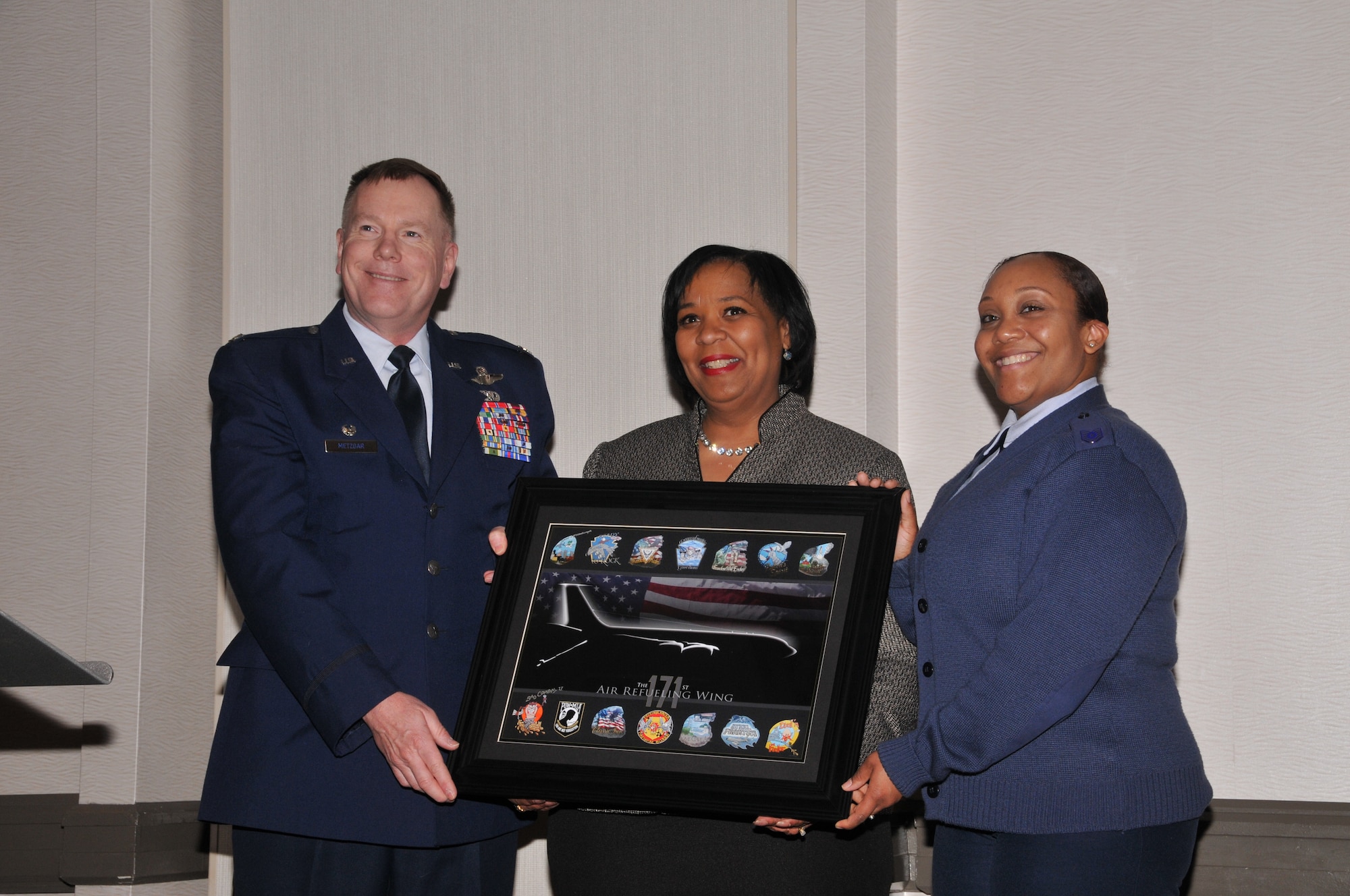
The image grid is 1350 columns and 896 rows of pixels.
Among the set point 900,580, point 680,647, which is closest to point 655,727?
point 680,647

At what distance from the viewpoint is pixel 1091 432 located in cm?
195

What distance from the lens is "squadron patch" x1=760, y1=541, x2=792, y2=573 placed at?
2.04 meters

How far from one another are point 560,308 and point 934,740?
1.92m

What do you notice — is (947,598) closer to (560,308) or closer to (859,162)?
(859,162)

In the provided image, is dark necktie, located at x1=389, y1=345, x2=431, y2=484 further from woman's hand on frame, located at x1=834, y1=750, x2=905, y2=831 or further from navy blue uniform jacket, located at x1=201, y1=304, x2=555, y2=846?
woman's hand on frame, located at x1=834, y1=750, x2=905, y2=831

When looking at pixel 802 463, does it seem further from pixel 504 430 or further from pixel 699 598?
pixel 504 430

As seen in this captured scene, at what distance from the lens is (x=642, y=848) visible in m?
2.25

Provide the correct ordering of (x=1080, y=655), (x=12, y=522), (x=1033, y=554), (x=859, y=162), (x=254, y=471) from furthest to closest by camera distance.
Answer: (x=12, y=522), (x=859, y=162), (x=254, y=471), (x=1033, y=554), (x=1080, y=655)

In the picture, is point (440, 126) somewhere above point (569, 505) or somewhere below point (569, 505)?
above

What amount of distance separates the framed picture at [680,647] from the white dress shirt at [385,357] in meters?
0.32

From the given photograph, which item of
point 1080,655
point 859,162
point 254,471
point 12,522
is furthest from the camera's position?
point 12,522

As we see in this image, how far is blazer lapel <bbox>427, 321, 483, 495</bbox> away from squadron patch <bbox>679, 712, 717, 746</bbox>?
0.67m

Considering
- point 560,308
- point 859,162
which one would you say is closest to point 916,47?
point 859,162

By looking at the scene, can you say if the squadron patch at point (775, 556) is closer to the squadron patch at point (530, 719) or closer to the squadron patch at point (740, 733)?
the squadron patch at point (740, 733)
